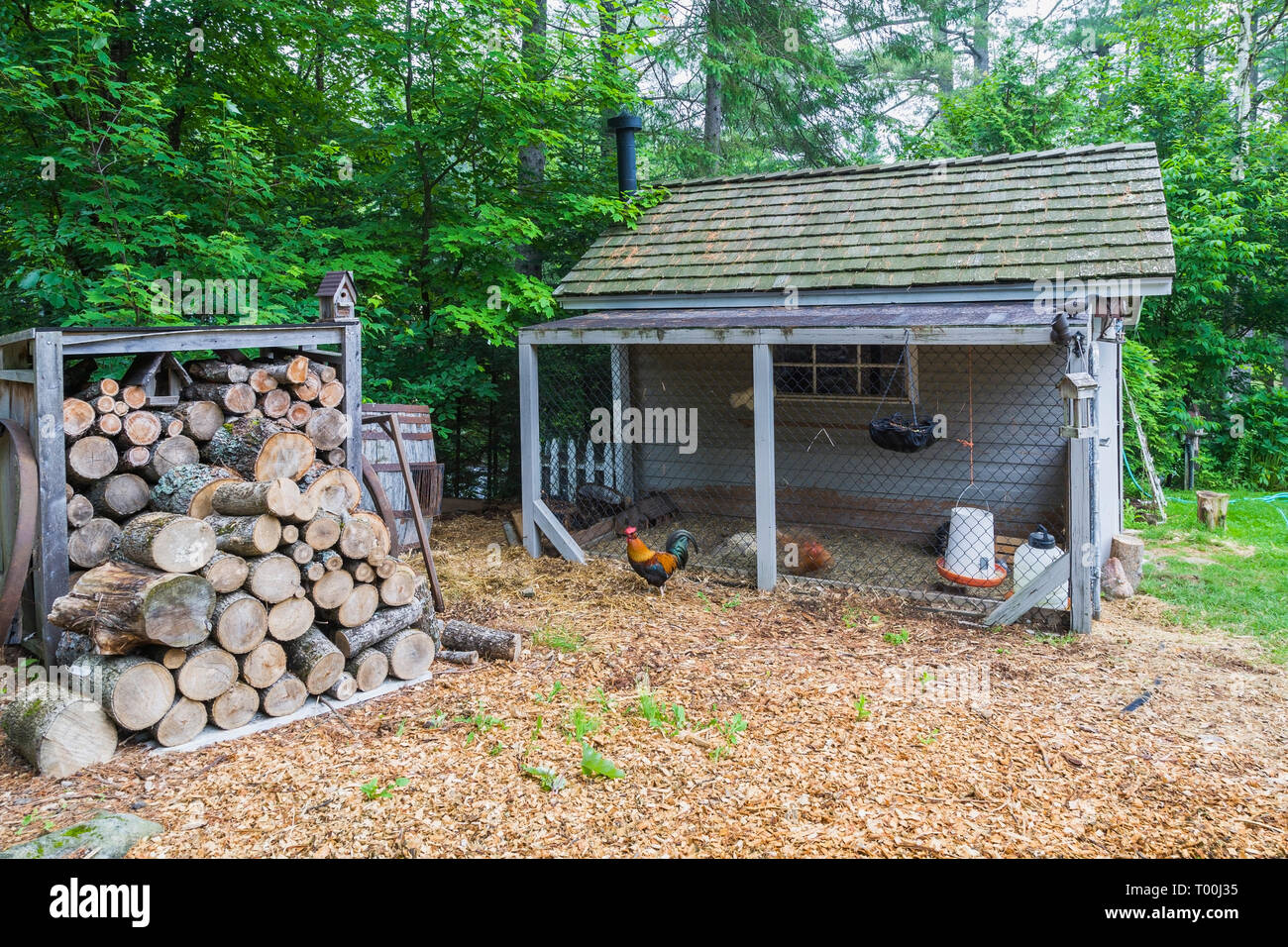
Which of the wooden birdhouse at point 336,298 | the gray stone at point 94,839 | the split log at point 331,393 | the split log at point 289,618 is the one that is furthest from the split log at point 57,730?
the wooden birdhouse at point 336,298

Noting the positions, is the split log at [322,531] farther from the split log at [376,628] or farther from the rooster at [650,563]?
the rooster at [650,563]

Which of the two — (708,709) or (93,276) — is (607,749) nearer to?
(708,709)

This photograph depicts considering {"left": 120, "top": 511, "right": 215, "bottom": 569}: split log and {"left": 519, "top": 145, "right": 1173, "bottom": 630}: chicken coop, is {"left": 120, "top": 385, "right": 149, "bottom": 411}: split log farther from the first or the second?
{"left": 519, "top": 145, "right": 1173, "bottom": 630}: chicken coop

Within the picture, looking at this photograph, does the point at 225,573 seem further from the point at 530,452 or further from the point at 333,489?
the point at 530,452

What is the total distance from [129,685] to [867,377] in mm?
6958

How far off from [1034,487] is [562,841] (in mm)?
6380

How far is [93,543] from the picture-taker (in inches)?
191

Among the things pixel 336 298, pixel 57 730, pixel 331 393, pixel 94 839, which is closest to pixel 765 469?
pixel 331 393

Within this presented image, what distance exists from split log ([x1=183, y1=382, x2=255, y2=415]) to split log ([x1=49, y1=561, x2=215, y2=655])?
131 centimetres

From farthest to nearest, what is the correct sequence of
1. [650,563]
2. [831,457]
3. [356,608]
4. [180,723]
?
[831,457] < [650,563] < [356,608] < [180,723]

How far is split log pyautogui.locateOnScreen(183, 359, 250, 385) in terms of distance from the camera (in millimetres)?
5289

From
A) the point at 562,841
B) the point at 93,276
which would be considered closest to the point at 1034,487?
the point at 562,841

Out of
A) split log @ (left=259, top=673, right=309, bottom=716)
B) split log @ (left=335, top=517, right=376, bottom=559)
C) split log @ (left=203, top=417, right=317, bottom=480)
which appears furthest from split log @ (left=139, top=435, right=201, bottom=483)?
A: split log @ (left=259, top=673, right=309, bottom=716)

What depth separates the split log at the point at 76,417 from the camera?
15.5 ft
